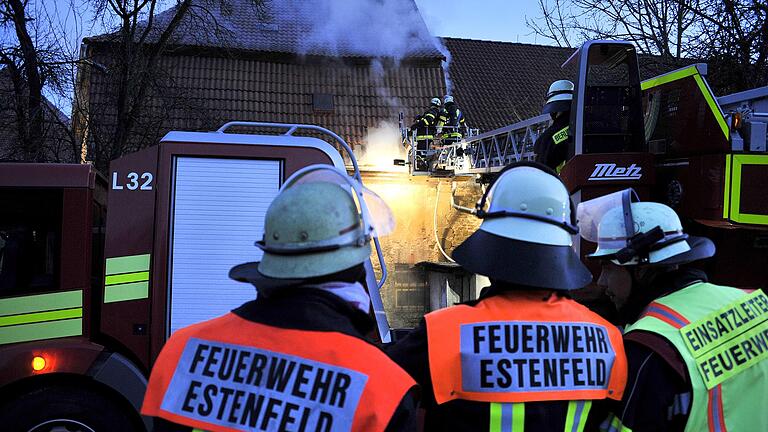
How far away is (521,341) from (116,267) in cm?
289

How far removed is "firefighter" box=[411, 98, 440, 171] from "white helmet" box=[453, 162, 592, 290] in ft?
31.5

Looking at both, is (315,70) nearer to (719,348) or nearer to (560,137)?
(560,137)

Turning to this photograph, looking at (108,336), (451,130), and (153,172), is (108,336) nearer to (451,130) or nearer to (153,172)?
(153,172)

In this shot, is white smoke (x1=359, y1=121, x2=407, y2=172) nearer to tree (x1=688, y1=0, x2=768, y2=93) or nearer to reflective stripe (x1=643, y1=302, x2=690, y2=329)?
tree (x1=688, y1=0, x2=768, y2=93)

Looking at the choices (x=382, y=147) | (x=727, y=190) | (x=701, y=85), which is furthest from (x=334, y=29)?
(x=727, y=190)

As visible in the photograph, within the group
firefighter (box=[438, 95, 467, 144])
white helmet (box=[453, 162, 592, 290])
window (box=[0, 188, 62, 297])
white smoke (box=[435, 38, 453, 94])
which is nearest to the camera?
white helmet (box=[453, 162, 592, 290])

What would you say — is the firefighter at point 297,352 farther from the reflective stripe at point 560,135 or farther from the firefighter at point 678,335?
the reflective stripe at point 560,135

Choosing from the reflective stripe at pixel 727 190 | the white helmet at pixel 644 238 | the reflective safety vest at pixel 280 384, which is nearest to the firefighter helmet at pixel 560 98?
the reflective stripe at pixel 727 190

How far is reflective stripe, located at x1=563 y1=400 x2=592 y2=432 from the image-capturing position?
169 centimetres

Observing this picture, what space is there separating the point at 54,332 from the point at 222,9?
8.40 m

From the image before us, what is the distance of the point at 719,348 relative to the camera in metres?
1.99

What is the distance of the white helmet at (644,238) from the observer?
2.26 meters

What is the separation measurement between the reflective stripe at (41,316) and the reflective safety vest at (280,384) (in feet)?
8.32

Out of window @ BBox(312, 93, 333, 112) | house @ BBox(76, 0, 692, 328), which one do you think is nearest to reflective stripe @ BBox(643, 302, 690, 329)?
house @ BBox(76, 0, 692, 328)
